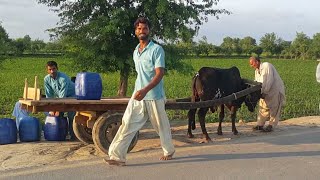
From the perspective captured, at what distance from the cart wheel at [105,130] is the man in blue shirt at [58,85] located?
69.2 inches

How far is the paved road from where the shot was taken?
6257 millimetres

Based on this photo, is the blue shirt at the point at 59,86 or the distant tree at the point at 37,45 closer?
the blue shirt at the point at 59,86

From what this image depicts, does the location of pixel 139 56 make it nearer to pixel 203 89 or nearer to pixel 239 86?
pixel 203 89

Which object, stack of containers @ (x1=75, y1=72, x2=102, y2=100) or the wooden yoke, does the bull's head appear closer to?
stack of containers @ (x1=75, y1=72, x2=102, y2=100)

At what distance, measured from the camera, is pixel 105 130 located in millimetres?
7371

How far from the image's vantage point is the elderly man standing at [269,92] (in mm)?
10383

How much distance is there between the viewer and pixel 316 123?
38.2 ft

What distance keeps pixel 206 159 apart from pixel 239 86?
3.12 meters

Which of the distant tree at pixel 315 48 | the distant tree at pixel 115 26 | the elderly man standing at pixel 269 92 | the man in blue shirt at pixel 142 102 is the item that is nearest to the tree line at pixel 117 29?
the distant tree at pixel 115 26

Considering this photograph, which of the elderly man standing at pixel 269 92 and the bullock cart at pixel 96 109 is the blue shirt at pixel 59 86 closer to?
the bullock cart at pixel 96 109

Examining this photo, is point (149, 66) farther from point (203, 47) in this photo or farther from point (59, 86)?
point (203, 47)

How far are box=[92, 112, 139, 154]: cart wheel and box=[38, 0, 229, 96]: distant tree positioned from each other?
2.83 m

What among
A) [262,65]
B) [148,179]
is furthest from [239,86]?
[148,179]

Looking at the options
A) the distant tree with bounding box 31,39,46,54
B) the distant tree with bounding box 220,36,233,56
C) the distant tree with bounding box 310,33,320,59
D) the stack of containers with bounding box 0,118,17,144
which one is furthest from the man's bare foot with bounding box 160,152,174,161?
the distant tree with bounding box 310,33,320,59
